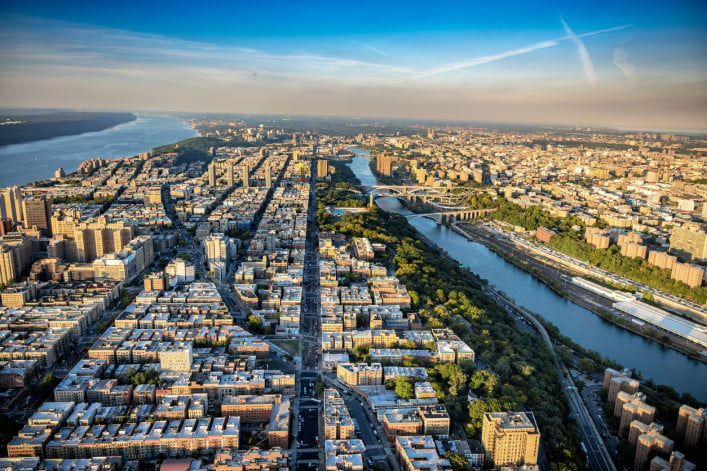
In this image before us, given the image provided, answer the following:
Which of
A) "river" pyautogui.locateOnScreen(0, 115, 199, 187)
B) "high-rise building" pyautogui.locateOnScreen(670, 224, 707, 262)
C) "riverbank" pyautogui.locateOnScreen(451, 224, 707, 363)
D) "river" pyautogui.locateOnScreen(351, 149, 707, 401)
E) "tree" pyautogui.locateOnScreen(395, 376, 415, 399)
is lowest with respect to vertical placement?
"river" pyautogui.locateOnScreen(351, 149, 707, 401)

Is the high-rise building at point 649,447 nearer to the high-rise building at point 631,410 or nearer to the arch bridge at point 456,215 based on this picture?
the high-rise building at point 631,410

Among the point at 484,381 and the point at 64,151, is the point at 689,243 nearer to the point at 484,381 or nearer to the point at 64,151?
the point at 484,381

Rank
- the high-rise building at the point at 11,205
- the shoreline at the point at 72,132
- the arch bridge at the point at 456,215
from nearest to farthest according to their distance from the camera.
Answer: the high-rise building at the point at 11,205 < the arch bridge at the point at 456,215 < the shoreline at the point at 72,132

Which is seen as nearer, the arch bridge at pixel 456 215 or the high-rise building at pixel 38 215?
the high-rise building at pixel 38 215

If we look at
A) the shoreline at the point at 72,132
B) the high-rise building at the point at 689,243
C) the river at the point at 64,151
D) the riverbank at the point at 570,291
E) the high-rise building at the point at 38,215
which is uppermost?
the shoreline at the point at 72,132

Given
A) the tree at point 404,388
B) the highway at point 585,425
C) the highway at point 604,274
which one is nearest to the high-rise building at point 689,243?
the highway at point 604,274

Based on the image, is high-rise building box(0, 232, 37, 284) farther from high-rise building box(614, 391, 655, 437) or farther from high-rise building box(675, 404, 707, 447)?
high-rise building box(675, 404, 707, 447)

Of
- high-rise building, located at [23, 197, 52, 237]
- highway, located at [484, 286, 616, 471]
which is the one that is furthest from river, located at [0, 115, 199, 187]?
highway, located at [484, 286, 616, 471]
